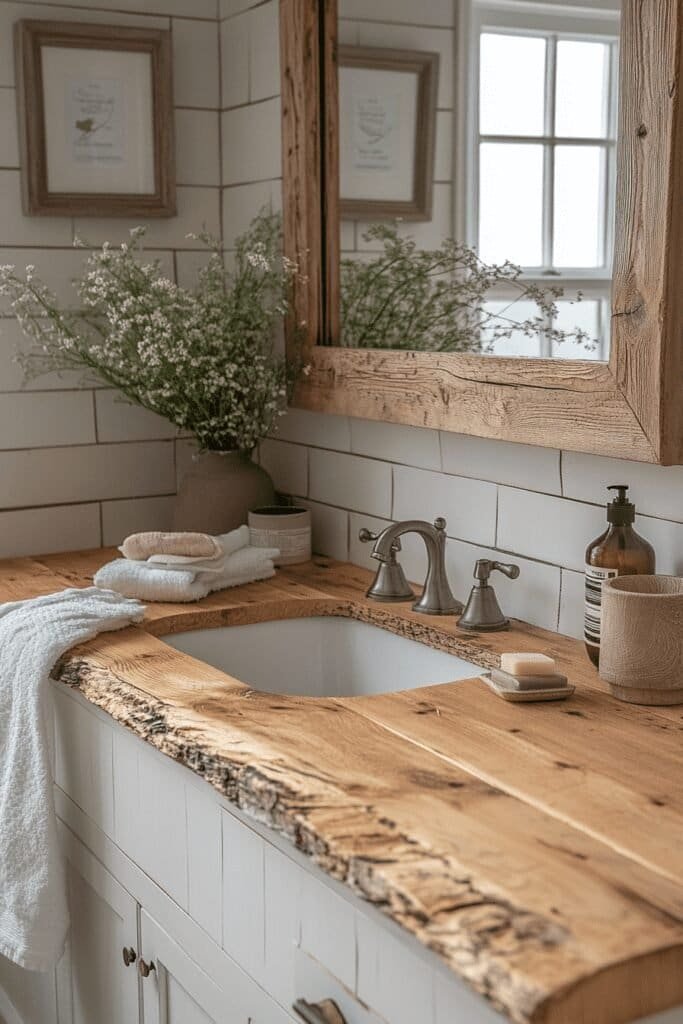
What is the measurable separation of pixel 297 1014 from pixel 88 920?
1.90 feet

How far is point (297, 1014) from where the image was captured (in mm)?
1131

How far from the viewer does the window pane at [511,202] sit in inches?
60.4

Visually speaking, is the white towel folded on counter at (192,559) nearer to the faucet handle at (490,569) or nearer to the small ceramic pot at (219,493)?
the small ceramic pot at (219,493)

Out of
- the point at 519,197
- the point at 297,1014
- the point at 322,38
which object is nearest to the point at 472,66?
the point at 519,197

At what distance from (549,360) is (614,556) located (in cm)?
27

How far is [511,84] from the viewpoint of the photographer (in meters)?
1.56

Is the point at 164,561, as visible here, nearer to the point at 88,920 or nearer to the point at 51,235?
the point at 88,920

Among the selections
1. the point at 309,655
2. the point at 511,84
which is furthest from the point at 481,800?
the point at 511,84

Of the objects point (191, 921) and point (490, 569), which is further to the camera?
point (490, 569)

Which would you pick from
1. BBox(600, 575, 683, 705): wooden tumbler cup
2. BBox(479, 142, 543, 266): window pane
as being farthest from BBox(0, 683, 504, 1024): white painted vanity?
BBox(479, 142, 543, 266): window pane

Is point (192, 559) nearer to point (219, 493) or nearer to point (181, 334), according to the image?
point (219, 493)

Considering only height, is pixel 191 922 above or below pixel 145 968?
above

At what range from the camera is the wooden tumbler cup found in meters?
1.30

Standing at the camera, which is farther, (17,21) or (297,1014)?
(17,21)
